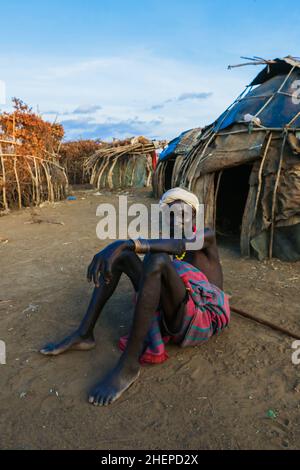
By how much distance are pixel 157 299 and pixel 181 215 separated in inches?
30.0

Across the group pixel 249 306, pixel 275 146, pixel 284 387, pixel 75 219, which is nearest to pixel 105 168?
pixel 75 219

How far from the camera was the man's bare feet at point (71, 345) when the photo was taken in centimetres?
260

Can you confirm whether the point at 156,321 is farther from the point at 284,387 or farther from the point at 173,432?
the point at 284,387

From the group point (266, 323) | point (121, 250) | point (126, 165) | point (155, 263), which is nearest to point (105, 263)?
point (121, 250)

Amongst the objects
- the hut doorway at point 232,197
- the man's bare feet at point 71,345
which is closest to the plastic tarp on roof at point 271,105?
the hut doorway at point 232,197

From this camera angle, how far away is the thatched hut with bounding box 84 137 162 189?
13.6 m

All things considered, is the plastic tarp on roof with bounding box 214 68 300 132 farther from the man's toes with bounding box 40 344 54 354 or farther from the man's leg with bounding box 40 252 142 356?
the man's toes with bounding box 40 344 54 354

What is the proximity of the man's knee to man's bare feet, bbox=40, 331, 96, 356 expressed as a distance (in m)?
0.81

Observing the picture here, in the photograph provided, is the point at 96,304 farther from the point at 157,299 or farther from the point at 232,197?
the point at 232,197

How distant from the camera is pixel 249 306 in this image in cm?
337

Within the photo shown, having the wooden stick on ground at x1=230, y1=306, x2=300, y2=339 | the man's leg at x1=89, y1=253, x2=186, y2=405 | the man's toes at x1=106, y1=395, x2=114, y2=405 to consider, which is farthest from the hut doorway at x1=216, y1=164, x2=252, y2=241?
the man's toes at x1=106, y1=395, x2=114, y2=405

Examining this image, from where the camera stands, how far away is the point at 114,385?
2.17 metres

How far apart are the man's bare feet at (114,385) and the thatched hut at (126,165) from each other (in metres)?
11.5
